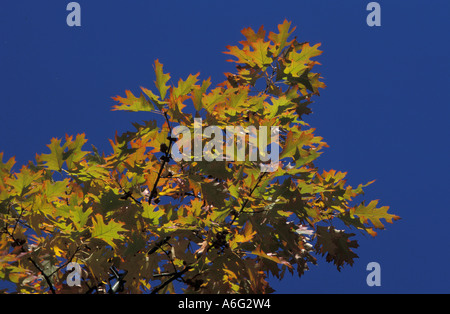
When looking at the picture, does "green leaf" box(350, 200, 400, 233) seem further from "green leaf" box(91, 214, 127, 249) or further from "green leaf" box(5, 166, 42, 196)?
"green leaf" box(5, 166, 42, 196)

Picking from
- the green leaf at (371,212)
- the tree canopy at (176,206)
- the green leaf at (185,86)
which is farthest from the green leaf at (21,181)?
the green leaf at (371,212)

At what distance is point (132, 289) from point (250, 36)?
212 centimetres

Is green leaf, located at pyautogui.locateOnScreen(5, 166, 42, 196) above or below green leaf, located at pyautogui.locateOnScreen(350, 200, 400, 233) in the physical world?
below

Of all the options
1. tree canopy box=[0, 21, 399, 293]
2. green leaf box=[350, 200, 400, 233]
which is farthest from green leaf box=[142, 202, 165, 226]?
green leaf box=[350, 200, 400, 233]

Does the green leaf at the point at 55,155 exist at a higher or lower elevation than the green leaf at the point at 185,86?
lower

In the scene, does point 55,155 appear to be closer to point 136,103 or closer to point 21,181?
point 21,181

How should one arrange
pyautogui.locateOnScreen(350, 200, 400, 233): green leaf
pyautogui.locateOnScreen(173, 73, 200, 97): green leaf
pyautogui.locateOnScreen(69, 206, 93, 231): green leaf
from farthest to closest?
pyautogui.locateOnScreen(350, 200, 400, 233): green leaf
pyautogui.locateOnScreen(173, 73, 200, 97): green leaf
pyautogui.locateOnScreen(69, 206, 93, 231): green leaf

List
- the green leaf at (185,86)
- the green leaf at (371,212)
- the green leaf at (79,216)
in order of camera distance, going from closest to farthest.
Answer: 1. the green leaf at (79,216)
2. the green leaf at (185,86)
3. the green leaf at (371,212)

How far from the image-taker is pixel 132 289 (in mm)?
3611

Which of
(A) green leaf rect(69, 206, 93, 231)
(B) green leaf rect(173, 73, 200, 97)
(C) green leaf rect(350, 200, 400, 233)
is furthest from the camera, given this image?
(C) green leaf rect(350, 200, 400, 233)

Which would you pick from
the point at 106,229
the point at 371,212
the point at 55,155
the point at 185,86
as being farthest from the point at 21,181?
the point at 371,212

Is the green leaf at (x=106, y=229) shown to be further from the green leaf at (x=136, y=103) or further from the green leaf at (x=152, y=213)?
the green leaf at (x=136, y=103)

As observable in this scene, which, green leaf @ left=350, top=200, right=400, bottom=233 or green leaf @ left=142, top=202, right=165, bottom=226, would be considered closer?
green leaf @ left=142, top=202, right=165, bottom=226
